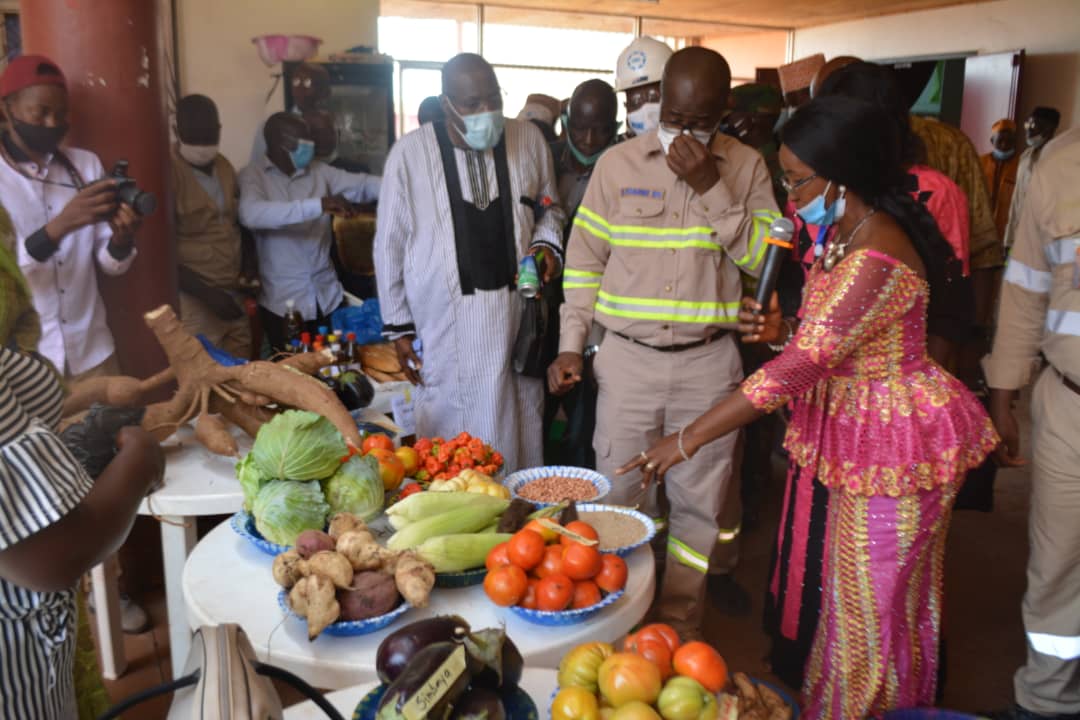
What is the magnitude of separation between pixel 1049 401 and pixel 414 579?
193cm

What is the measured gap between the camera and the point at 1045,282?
258cm

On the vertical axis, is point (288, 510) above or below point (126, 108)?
below

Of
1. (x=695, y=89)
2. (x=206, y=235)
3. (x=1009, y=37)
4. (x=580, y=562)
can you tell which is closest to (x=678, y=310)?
(x=695, y=89)

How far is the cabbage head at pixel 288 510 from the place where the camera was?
6.16 ft

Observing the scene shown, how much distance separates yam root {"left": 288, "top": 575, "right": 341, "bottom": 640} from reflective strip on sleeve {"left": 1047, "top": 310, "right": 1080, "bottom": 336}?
2101mm

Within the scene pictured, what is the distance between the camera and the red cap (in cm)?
312

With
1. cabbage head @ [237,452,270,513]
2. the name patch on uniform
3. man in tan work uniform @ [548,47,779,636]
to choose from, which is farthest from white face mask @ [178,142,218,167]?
cabbage head @ [237,452,270,513]

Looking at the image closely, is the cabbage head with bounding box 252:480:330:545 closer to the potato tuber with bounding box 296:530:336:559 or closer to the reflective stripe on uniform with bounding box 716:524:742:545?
the potato tuber with bounding box 296:530:336:559

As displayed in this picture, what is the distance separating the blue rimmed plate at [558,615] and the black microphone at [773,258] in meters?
1.11

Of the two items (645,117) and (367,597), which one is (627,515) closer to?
(367,597)

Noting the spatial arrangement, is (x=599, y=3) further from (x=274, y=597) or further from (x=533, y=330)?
(x=274, y=597)

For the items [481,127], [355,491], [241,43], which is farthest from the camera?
[241,43]

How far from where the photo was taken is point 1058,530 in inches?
98.2

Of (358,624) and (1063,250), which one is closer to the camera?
(358,624)
